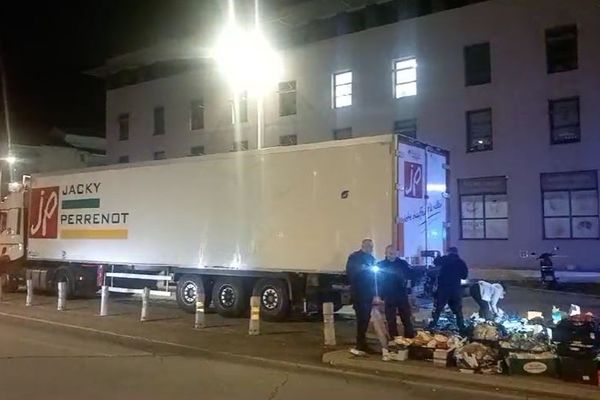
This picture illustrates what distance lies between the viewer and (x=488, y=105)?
1214 inches

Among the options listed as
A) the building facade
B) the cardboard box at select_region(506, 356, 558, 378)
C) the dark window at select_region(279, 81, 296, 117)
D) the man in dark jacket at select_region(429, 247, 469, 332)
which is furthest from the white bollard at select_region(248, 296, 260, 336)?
the dark window at select_region(279, 81, 296, 117)

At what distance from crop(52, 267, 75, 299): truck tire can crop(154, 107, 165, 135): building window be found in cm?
2539

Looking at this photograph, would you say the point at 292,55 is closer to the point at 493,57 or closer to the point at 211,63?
the point at 211,63

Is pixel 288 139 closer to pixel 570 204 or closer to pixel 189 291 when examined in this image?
pixel 570 204

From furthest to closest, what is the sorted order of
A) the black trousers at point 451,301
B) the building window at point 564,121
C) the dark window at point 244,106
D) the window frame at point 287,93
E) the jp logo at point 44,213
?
A: the dark window at point 244,106 < the window frame at point 287,93 < the building window at point 564,121 < the jp logo at point 44,213 < the black trousers at point 451,301

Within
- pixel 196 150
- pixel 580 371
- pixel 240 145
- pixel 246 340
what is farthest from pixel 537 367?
pixel 196 150

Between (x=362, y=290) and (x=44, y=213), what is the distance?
13383mm

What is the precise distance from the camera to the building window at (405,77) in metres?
33.0

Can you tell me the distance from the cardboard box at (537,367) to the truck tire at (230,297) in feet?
25.8

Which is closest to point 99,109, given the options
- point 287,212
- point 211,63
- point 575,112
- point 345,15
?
point 211,63

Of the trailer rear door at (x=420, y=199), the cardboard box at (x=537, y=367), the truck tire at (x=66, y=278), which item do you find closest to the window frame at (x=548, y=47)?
the trailer rear door at (x=420, y=199)

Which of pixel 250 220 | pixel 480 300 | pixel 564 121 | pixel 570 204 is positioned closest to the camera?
pixel 480 300

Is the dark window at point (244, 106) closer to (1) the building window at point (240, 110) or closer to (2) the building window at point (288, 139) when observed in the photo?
(1) the building window at point (240, 110)

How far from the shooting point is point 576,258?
2812 centimetres
